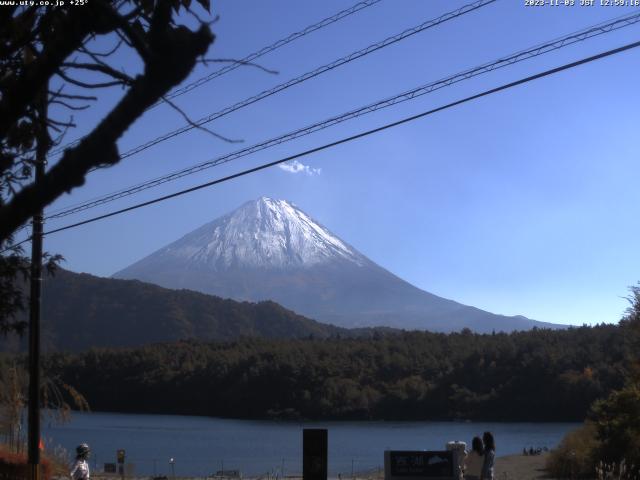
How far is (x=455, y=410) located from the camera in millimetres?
81938

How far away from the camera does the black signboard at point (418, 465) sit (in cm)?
1255

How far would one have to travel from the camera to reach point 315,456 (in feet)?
35.8

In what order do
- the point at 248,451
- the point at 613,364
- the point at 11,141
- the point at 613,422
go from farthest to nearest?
1. the point at 613,364
2. the point at 248,451
3. the point at 613,422
4. the point at 11,141

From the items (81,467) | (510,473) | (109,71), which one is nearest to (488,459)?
(81,467)

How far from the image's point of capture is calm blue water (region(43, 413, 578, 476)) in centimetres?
4369

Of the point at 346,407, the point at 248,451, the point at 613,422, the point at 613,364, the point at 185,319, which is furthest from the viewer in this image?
the point at 185,319

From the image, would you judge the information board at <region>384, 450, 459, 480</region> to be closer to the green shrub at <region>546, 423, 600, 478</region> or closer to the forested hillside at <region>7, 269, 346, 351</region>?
the green shrub at <region>546, 423, 600, 478</region>

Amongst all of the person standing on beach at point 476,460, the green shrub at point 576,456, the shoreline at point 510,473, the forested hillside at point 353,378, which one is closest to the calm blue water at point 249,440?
the forested hillside at point 353,378

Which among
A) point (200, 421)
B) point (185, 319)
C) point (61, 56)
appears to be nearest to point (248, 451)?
point (200, 421)

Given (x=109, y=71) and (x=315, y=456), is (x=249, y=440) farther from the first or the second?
(x=109, y=71)

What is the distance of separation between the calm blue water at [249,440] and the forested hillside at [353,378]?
2647 millimetres

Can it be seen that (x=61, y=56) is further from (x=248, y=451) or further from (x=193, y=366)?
(x=193, y=366)

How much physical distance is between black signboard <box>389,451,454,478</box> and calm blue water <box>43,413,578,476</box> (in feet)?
79.0

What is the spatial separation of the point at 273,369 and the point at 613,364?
3289 centimetres
